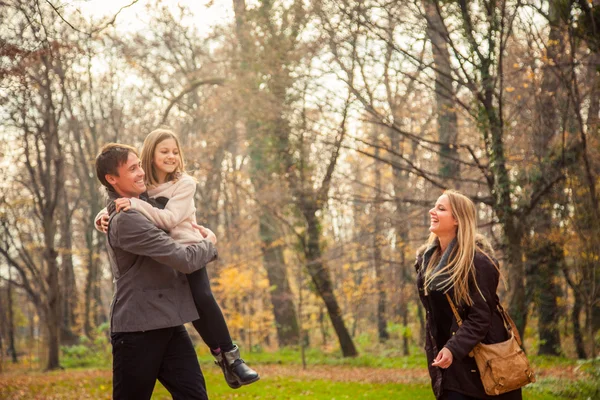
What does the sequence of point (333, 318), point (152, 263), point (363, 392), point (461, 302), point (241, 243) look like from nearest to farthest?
point (152, 263) < point (461, 302) < point (363, 392) < point (333, 318) < point (241, 243)

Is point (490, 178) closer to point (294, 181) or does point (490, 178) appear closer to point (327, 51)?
point (327, 51)

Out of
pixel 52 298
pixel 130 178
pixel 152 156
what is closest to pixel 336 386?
pixel 152 156

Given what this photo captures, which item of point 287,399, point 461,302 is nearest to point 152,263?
point 461,302

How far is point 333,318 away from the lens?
16.8m

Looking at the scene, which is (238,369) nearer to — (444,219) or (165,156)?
(165,156)

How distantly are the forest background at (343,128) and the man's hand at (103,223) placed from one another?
98 cm

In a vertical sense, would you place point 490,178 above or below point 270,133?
below

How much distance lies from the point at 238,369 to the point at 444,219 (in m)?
1.55

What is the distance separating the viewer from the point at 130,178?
3.48 m

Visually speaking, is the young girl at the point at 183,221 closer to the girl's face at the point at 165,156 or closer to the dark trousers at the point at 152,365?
the girl's face at the point at 165,156

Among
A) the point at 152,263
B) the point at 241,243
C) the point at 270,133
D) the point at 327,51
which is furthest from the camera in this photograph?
the point at 241,243

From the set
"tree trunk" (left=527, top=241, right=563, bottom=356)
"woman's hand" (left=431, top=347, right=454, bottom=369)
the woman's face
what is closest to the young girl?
"woman's hand" (left=431, top=347, right=454, bottom=369)

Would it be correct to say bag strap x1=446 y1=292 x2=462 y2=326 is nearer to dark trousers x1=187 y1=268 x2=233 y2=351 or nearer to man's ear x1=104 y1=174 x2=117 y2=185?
dark trousers x1=187 y1=268 x2=233 y2=351

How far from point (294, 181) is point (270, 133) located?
1.31 metres
